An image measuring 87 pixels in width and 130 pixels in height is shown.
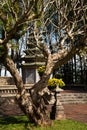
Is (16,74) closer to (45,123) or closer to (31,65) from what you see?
(45,123)

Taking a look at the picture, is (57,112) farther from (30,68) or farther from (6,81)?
(6,81)

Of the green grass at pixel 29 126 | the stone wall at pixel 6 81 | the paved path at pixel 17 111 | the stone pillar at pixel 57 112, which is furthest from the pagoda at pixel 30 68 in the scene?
the green grass at pixel 29 126

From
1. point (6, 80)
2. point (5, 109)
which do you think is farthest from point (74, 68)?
point (5, 109)

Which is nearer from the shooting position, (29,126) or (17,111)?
(29,126)

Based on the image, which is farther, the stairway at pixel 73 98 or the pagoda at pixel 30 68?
the pagoda at pixel 30 68

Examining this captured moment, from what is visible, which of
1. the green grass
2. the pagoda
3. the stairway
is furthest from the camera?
the pagoda

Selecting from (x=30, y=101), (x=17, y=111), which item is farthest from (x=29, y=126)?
(x=17, y=111)

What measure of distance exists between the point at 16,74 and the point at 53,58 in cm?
154

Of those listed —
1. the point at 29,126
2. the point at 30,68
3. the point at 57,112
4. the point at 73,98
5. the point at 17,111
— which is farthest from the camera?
the point at 30,68

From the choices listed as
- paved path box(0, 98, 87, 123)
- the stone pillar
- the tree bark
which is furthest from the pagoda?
the tree bark

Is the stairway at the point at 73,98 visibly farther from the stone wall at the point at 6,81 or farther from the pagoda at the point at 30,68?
the stone wall at the point at 6,81

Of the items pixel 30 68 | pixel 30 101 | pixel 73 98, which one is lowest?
pixel 73 98

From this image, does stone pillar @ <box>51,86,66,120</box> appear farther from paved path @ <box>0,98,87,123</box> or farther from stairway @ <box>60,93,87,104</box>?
stairway @ <box>60,93,87,104</box>

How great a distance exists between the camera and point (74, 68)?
46562 millimetres
